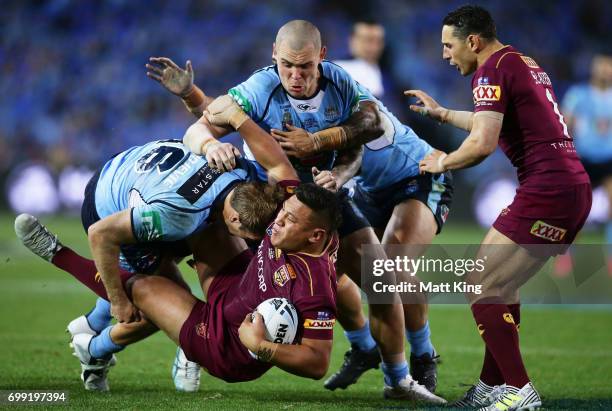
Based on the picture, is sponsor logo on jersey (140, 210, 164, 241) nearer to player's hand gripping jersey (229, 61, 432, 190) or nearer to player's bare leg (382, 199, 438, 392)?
player's hand gripping jersey (229, 61, 432, 190)

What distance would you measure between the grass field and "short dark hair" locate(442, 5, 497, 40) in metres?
2.18

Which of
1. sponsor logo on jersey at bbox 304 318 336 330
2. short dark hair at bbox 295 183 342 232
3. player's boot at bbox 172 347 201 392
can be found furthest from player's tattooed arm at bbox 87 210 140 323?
sponsor logo on jersey at bbox 304 318 336 330

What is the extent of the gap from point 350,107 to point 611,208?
7.86 meters

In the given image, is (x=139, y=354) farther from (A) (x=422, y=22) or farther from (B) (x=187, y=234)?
(A) (x=422, y=22)

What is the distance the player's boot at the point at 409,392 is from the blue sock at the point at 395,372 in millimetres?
25

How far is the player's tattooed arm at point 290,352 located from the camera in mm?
4801

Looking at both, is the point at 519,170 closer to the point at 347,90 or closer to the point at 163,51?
the point at 347,90

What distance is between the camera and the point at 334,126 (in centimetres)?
581

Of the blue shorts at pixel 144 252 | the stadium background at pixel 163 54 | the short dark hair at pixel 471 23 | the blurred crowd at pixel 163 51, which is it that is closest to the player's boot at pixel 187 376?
the blue shorts at pixel 144 252

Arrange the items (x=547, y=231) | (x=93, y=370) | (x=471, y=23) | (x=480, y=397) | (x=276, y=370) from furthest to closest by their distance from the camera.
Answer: (x=276, y=370)
(x=93, y=370)
(x=480, y=397)
(x=471, y=23)
(x=547, y=231)

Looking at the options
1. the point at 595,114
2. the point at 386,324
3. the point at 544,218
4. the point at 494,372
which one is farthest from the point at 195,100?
the point at 595,114

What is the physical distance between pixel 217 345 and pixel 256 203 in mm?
859

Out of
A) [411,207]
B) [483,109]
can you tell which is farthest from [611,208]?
[483,109]

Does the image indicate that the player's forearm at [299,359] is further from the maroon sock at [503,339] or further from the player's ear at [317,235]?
the maroon sock at [503,339]
